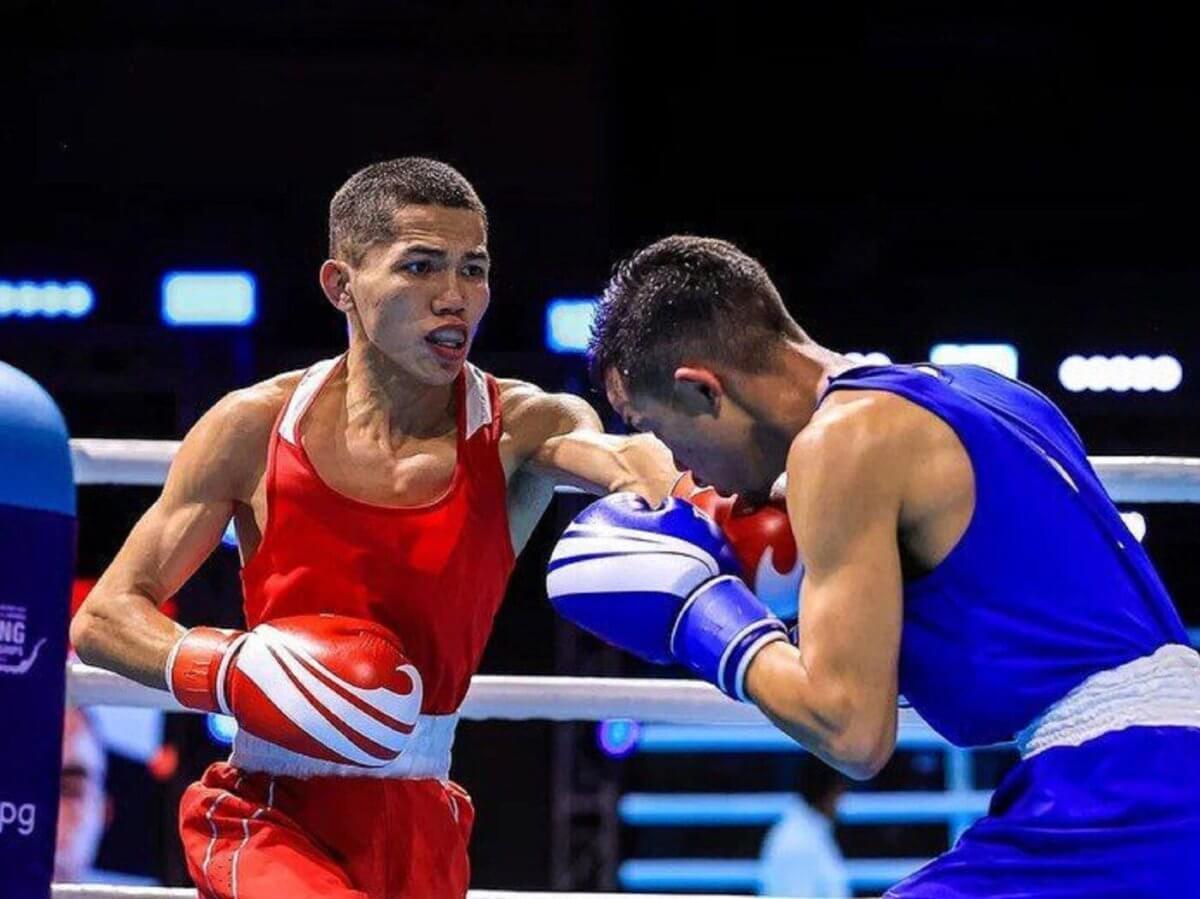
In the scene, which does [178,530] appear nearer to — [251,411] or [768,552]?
[251,411]

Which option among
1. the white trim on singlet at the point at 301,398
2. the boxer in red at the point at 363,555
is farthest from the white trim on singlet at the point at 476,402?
the white trim on singlet at the point at 301,398

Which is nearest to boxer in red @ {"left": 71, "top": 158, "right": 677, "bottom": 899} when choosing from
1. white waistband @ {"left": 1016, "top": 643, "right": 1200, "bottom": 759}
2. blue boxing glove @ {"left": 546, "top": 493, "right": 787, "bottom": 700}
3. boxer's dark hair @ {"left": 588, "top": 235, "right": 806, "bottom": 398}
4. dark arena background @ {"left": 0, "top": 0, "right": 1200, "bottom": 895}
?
blue boxing glove @ {"left": 546, "top": 493, "right": 787, "bottom": 700}

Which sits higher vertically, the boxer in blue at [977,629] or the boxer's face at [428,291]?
the boxer's face at [428,291]

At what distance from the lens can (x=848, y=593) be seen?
6.43 feet

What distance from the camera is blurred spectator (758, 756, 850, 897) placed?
22.5 feet

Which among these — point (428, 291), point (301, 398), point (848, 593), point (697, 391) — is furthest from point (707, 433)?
point (301, 398)

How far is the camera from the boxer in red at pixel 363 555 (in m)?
2.60

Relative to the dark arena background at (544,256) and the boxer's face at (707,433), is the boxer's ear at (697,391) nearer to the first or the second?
the boxer's face at (707,433)

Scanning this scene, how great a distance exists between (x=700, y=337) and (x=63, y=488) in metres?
0.96

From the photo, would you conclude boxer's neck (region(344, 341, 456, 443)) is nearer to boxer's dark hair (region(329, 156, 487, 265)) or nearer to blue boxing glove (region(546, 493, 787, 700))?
boxer's dark hair (region(329, 156, 487, 265))

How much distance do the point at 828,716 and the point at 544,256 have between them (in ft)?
20.2

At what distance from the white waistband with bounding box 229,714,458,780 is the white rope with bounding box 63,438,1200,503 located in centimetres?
56

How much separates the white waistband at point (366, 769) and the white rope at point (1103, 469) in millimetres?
559

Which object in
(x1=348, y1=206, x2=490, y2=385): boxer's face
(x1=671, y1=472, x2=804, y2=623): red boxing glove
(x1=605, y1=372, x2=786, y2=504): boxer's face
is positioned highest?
(x1=348, y1=206, x2=490, y2=385): boxer's face
